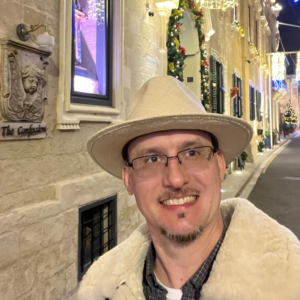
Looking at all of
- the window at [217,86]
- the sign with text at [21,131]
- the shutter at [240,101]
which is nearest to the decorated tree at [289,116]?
the shutter at [240,101]

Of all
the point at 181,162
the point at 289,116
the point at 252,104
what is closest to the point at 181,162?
the point at 181,162

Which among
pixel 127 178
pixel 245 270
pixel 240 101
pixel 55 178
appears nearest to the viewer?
pixel 245 270

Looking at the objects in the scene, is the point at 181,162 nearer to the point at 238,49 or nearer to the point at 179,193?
the point at 179,193

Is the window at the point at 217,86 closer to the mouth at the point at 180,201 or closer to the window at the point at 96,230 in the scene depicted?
the window at the point at 96,230

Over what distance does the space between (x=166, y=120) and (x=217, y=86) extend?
8973mm

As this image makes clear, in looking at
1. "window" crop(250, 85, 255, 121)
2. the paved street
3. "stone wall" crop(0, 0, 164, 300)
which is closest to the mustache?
"stone wall" crop(0, 0, 164, 300)

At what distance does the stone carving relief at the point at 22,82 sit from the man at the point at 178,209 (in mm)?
1428

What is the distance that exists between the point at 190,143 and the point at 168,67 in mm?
5148

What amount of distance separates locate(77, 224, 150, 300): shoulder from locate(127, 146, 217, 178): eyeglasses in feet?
1.55

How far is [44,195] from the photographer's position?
3266 mm

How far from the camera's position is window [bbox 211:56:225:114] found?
31.1ft

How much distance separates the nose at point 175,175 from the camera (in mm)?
1501

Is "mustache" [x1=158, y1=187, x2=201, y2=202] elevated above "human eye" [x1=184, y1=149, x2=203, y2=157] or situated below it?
below

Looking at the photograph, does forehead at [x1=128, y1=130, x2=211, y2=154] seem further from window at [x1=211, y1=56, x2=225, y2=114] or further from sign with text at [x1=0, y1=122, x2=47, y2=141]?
window at [x1=211, y1=56, x2=225, y2=114]
